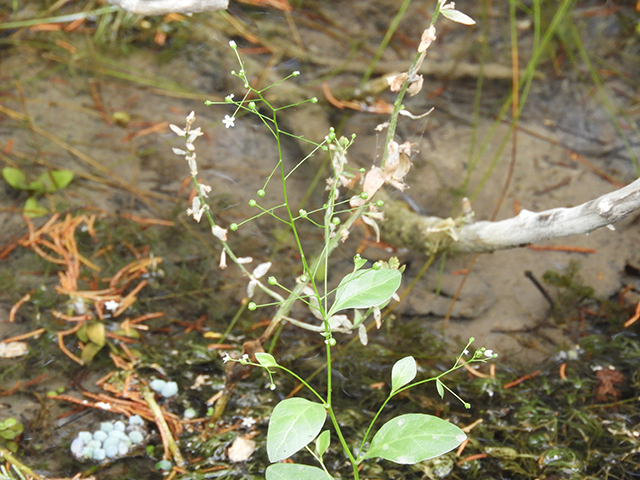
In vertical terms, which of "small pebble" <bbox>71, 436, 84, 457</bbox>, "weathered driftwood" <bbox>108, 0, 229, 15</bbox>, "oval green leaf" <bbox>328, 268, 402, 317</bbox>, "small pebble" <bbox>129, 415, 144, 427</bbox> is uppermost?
"weathered driftwood" <bbox>108, 0, 229, 15</bbox>

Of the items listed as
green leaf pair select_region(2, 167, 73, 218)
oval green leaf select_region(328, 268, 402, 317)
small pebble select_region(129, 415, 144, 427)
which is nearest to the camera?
oval green leaf select_region(328, 268, 402, 317)

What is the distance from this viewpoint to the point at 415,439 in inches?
53.3

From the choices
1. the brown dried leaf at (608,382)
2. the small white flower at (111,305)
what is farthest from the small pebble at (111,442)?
the brown dried leaf at (608,382)

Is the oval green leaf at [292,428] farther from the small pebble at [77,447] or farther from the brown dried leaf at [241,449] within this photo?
the small pebble at [77,447]

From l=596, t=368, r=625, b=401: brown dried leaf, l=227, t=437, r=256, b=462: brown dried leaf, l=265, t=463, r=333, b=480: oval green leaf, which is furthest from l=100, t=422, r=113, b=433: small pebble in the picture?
l=596, t=368, r=625, b=401: brown dried leaf

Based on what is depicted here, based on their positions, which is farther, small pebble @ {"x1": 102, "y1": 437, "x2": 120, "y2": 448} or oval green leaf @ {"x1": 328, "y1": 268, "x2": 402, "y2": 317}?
small pebble @ {"x1": 102, "y1": 437, "x2": 120, "y2": 448}

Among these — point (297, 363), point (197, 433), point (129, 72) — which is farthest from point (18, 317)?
point (129, 72)

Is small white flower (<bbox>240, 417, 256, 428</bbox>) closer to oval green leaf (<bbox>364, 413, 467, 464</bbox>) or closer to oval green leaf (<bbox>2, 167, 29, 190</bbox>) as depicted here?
oval green leaf (<bbox>364, 413, 467, 464</bbox>)

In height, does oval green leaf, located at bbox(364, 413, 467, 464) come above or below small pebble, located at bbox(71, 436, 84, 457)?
above

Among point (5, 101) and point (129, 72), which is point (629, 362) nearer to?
point (129, 72)

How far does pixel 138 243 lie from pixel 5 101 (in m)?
1.27

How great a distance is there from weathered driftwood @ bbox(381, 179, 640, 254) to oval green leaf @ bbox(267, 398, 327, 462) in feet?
3.65

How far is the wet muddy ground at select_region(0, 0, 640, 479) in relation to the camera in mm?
2014

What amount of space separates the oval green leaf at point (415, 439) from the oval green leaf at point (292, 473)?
15 centimetres
